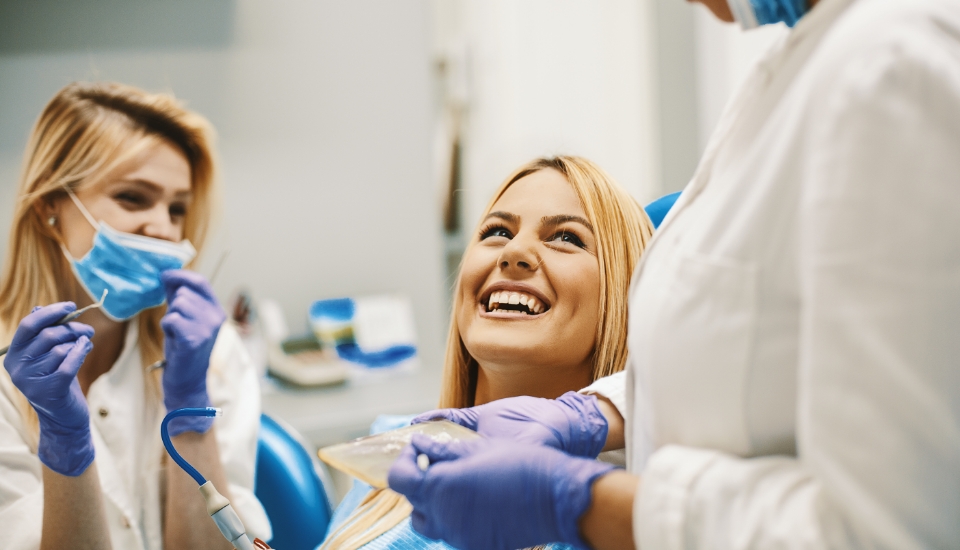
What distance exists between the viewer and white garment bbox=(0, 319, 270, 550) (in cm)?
120

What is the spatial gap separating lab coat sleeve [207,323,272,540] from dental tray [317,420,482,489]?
2.02 feet

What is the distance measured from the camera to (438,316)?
283cm

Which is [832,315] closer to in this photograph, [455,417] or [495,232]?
[455,417]

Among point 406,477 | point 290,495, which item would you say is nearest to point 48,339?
point 290,495

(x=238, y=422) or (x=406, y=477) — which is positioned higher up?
(x=406, y=477)

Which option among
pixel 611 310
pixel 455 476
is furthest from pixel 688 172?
pixel 455 476

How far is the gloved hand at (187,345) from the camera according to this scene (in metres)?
1.26

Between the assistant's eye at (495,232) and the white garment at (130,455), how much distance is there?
65 centimetres

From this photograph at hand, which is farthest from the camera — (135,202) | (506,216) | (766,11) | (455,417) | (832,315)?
(135,202)

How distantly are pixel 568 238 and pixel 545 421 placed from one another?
45 centimetres

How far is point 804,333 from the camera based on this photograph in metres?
0.55

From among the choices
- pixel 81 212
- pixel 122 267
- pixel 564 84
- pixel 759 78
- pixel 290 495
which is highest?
pixel 564 84

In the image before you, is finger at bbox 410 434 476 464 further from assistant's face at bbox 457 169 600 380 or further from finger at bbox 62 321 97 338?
finger at bbox 62 321 97 338

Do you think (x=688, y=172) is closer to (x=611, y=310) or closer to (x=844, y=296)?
(x=611, y=310)
